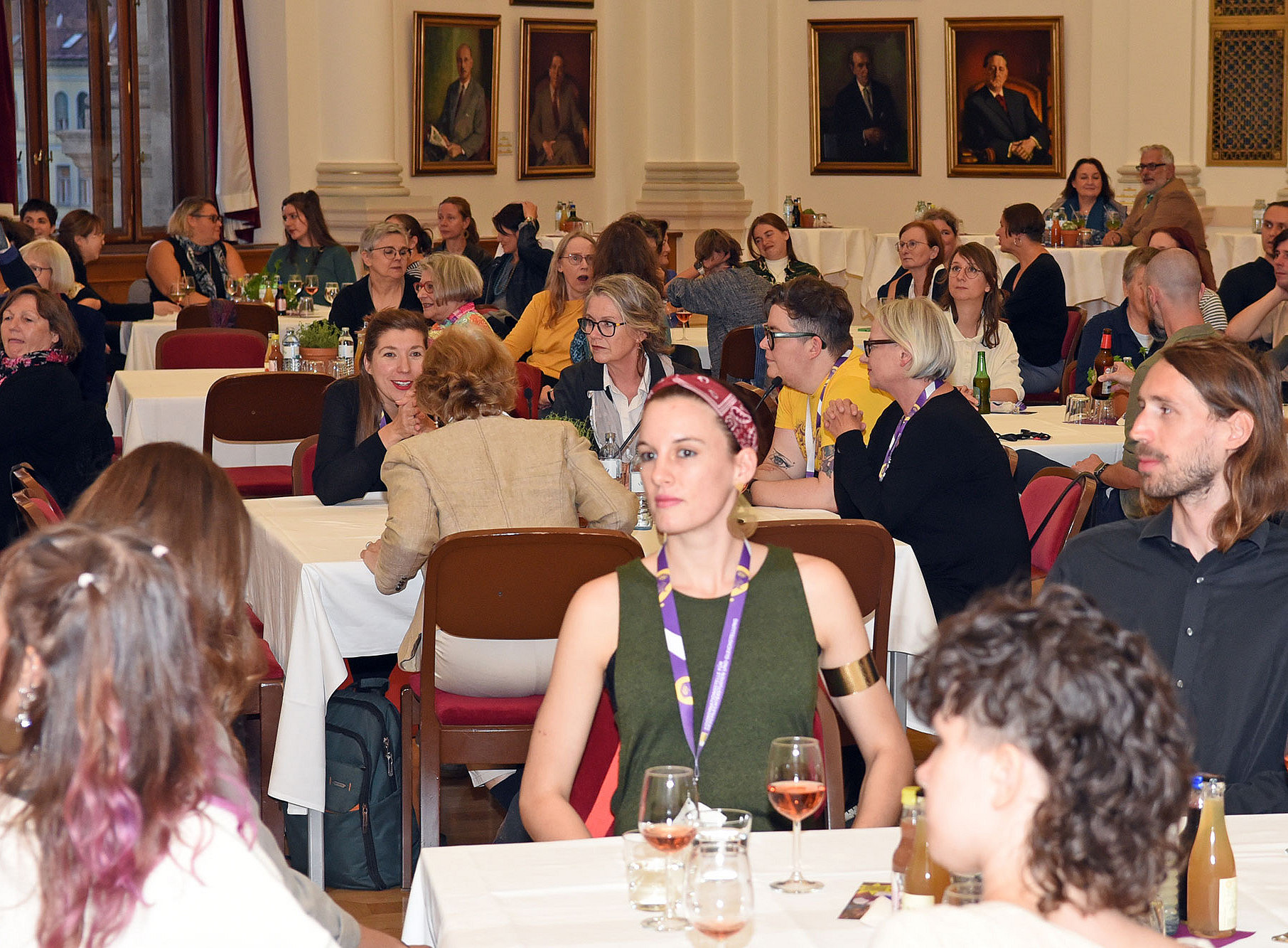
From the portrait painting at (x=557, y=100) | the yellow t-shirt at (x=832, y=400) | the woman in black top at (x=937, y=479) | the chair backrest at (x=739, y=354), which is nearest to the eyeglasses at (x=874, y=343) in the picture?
the woman in black top at (x=937, y=479)

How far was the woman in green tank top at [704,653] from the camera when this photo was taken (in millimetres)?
2373

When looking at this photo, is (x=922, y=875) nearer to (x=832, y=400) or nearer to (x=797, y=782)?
(x=797, y=782)

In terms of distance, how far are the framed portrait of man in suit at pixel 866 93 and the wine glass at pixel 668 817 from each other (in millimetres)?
12209

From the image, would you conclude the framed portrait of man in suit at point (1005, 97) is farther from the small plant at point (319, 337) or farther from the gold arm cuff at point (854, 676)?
the gold arm cuff at point (854, 676)

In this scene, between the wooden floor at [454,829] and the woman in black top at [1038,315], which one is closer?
the wooden floor at [454,829]

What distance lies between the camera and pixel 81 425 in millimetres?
5582

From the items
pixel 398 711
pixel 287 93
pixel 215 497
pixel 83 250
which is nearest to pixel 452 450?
pixel 398 711

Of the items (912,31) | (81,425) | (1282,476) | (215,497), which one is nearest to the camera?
(215,497)

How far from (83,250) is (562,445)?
22.5ft

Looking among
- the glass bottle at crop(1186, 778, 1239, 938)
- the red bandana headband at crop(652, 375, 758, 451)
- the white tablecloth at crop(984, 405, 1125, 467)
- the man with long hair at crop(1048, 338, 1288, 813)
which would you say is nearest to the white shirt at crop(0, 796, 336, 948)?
the glass bottle at crop(1186, 778, 1239, 938)

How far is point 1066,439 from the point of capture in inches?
213

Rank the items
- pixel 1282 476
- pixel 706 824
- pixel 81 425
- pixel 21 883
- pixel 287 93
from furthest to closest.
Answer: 1. pixel 287 93
2. pixel 81 425
3. pixel 1282 476
4. pixel 706 824
5. pixel 21 883

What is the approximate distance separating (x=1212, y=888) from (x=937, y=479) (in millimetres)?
2061

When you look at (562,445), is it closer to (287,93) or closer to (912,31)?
(287,93)
